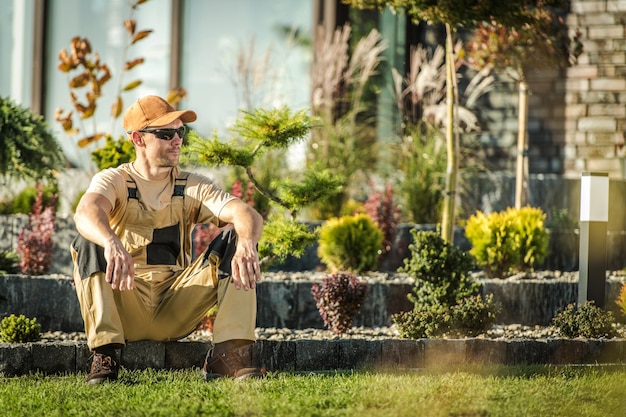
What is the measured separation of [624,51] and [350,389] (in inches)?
258

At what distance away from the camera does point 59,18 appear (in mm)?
10867

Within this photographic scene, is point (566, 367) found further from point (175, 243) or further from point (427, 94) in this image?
point (427, 94)

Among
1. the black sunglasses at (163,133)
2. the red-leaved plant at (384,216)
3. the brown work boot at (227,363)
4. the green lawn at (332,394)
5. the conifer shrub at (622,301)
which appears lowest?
the green lawn at (332,394)

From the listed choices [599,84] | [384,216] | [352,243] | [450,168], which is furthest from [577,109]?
[352,243]

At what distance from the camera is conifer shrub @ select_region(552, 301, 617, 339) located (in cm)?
559

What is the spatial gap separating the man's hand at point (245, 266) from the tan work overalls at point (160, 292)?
0.13 m

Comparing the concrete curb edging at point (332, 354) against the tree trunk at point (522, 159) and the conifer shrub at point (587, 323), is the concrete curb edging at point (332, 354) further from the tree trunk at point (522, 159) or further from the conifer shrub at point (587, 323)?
the tree trunk at point (522, 159)

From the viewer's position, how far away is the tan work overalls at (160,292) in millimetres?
4746

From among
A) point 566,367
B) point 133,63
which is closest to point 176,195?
point 566,367

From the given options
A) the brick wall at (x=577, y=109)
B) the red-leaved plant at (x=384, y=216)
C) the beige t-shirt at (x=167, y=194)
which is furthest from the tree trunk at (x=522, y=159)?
the beige t-shirt at (x=167, y=194)

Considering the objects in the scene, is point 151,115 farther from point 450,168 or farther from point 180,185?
point 450,168

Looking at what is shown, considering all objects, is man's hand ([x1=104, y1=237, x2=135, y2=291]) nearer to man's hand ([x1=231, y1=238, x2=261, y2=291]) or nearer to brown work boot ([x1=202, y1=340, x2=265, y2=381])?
man's hand ([x1=231, y1=238, x2=261, y2=291])

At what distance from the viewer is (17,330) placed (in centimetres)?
524

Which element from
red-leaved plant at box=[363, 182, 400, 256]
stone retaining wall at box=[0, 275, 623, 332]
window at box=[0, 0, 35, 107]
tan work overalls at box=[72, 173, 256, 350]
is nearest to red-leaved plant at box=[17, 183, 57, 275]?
stone retaining wall at box=[0, 275, 623, 332]
